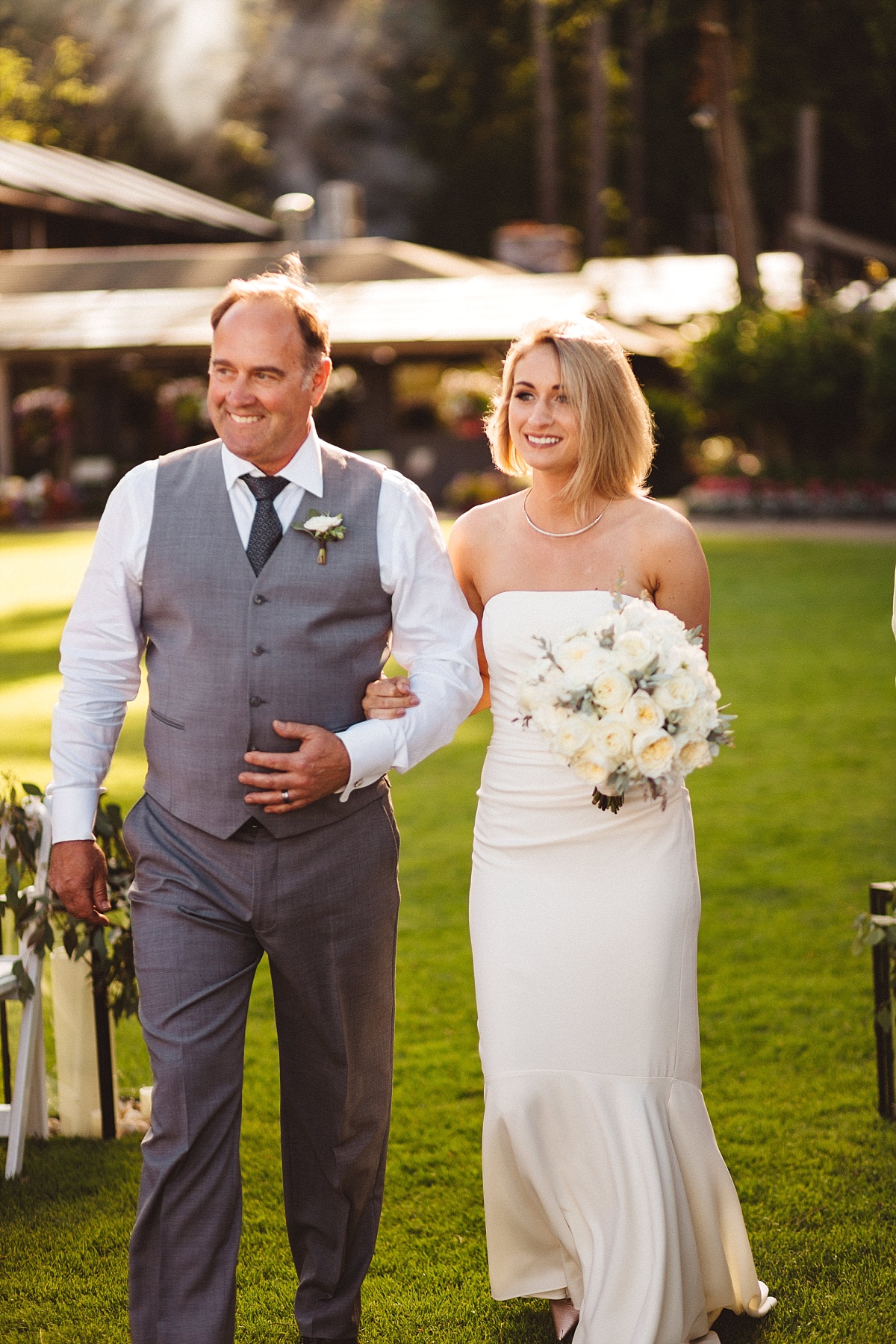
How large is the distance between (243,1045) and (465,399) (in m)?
22.6

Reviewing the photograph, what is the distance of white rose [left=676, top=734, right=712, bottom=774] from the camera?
3180mm

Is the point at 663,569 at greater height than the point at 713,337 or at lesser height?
lesser

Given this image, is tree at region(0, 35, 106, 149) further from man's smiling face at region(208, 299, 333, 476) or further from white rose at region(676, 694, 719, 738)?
white rose at region(676, 694, 719, 738)

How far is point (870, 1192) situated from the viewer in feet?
13.9

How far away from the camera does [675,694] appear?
3.17 m

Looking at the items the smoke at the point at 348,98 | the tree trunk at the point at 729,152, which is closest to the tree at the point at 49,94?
the smoke at the point at 348,98

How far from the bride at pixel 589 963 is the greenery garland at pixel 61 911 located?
118 centimetres

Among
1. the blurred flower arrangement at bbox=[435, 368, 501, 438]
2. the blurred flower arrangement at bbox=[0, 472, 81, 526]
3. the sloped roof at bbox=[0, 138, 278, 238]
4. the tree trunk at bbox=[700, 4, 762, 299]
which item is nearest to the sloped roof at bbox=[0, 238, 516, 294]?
the sloped roof at bbox=[0, 138, 278, 238]

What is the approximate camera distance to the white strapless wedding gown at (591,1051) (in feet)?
11.2

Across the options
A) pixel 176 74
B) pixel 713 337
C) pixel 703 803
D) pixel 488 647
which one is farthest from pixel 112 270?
pixel 488 647

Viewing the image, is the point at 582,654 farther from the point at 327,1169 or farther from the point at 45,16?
the point at 45,16

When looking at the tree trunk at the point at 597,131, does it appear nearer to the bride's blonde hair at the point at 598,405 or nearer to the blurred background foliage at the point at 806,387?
the blurred background foliage at the point at 806,387

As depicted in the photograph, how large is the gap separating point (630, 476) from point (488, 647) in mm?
535

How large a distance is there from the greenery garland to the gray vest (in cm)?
116
